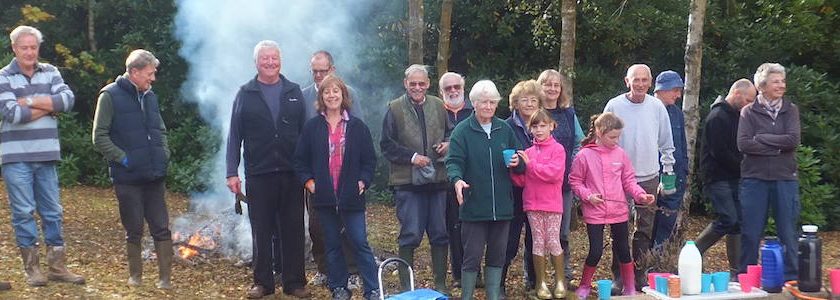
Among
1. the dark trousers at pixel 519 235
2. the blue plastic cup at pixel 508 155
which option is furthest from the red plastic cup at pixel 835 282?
the blue plastic cup at pixel 508 155

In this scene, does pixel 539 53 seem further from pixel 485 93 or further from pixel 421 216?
pixel 485 93

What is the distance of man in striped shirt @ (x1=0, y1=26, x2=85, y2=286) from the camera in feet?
21.8

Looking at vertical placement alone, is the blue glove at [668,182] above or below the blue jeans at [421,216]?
Result: above

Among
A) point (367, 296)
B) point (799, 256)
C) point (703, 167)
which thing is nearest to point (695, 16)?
point (703, 167)

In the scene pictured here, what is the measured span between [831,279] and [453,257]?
266 cm

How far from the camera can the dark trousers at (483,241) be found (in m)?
6.73

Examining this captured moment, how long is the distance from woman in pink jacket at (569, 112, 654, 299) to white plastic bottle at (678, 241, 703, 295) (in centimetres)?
54

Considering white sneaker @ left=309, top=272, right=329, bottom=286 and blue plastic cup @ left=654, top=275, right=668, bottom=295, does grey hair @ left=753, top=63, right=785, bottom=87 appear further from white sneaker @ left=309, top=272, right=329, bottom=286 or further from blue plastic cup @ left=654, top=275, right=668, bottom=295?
white sneaker @ left=309, top=272, right=329, bottom=286

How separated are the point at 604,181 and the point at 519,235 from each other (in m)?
0.79

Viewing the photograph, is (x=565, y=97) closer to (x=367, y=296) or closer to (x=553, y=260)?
(x=553, y=260)

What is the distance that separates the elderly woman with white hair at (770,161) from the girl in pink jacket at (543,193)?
143 centimetres

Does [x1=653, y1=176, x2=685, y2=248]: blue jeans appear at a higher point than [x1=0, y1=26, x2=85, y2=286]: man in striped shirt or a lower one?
lower

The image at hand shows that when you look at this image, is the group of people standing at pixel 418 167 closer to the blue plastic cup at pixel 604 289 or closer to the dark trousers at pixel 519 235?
the dark trousers at pixel 519 235

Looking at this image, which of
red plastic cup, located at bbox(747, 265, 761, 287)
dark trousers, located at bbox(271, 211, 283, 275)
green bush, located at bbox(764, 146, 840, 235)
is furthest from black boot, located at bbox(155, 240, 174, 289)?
green bush, located at bbox(764, 146, 840, 235)
